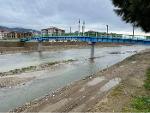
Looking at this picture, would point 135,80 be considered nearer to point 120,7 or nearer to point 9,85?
point 9,85

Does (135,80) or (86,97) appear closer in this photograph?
(86,97)

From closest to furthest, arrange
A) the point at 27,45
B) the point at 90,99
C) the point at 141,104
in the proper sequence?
1. the point at 141,104
2. the point at 90,99
3. the point at 27,45

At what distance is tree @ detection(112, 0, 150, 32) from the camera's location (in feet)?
133

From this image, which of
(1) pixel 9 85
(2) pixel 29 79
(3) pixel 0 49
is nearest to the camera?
(1) pixel 9 85

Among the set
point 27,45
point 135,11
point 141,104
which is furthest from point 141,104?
point 27,45

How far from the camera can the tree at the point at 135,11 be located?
40.4 metres

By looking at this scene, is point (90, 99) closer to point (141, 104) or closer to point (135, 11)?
point (141, 104)

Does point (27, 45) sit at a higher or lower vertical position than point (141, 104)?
lower

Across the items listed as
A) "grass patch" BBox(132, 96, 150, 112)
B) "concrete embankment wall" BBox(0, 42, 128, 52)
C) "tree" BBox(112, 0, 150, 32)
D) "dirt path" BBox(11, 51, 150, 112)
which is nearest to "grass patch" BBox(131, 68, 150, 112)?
"grass patch" BBox(132, 96, 150, 112)

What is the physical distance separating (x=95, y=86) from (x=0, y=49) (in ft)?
246

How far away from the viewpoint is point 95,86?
30.2 m

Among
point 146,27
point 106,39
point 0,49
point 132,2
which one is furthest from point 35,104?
point 0,49

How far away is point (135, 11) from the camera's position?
4222 centimetres

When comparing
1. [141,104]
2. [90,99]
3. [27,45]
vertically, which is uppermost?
[141,104]
